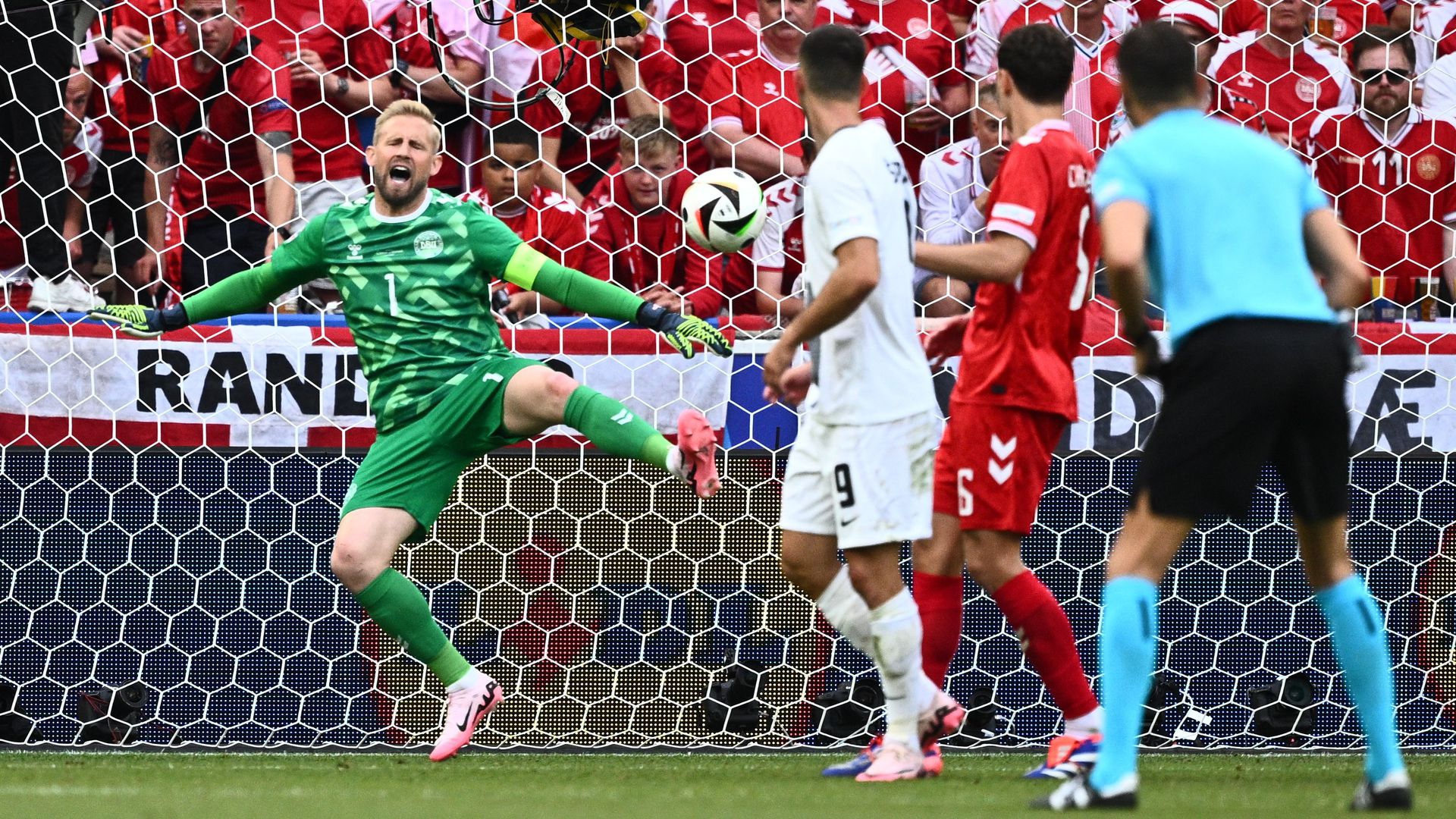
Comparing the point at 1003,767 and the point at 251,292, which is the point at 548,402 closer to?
the point at 251,292

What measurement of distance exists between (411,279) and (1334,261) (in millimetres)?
2760

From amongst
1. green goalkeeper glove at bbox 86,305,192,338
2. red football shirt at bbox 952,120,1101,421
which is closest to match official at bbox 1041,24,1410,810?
red football shirt at bbox 952,120,1101,421

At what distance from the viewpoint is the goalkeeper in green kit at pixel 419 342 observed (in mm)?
5207

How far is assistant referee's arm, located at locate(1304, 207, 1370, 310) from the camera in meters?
3.49

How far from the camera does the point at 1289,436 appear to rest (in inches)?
138

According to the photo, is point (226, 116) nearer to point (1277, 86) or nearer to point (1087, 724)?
point (1087, 724)

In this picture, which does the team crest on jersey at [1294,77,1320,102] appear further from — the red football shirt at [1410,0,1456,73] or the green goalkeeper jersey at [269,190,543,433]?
the green goalkeeper jersey at [269,190,543,433]

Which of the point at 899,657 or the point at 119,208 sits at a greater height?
the point at 899,657

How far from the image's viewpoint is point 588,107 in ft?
22.8

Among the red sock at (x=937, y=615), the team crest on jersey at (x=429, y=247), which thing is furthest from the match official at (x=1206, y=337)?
the team crest on jersey at (x=429, y=247)

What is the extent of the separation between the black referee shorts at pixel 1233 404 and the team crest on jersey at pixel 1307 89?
408 cm

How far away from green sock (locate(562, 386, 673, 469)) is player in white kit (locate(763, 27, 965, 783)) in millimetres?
717

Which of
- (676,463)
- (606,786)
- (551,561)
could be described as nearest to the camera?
(606,786)

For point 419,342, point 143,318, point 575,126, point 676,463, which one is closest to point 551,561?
point 419,342
